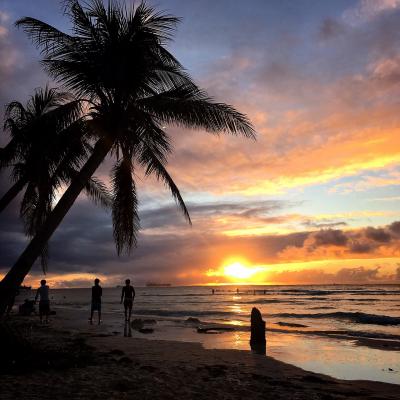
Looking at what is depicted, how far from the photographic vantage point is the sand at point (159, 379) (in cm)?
617

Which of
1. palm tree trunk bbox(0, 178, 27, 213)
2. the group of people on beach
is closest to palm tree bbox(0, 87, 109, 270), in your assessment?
palm tree trunk bbox(0, 178, 27, 213)

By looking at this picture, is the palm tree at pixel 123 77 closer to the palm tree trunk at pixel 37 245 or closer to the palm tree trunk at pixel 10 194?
the palm tree trunk at pixel 37 245

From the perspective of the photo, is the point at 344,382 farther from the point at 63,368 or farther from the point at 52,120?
the point at 52,120

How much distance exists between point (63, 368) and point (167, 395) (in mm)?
2389

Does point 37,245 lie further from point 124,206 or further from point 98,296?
point 98,296

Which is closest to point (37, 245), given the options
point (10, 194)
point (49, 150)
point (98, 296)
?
point (49, 150)

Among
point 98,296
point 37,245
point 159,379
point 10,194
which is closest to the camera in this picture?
point 159,379

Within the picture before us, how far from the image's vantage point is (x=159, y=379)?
721 cm

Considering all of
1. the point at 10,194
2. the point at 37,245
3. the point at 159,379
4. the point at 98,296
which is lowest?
the point at 159,379

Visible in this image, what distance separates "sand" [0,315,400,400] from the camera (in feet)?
20.3

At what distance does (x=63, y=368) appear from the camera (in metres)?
7.50

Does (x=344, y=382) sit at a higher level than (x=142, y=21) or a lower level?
lower

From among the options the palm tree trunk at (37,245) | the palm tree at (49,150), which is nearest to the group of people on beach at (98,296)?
the palm tree at (49,150)

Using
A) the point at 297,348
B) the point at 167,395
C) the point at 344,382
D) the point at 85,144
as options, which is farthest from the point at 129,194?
the point at 297,348
